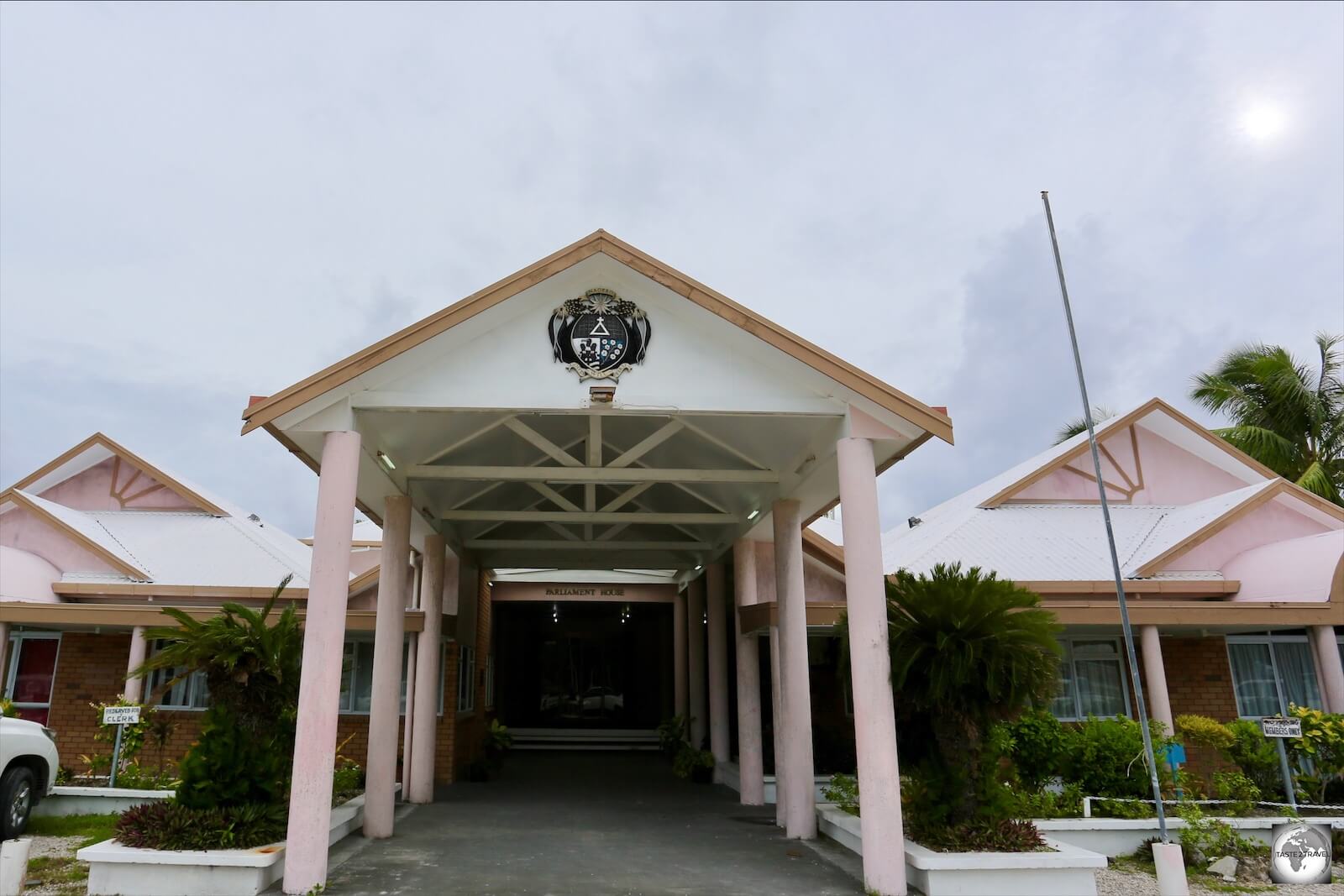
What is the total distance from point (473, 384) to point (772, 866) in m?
5.53

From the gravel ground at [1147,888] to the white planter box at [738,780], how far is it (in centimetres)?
449

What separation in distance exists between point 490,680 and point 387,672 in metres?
10.6

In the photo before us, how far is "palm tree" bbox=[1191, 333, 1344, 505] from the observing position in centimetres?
1936

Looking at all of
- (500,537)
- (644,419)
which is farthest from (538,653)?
(644,419)

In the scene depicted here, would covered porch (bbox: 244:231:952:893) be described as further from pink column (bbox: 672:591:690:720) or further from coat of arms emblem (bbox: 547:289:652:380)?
pink column (bbox: 672:591:690:720)

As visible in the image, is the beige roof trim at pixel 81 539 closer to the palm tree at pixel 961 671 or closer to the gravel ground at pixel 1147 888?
the palm tree at pixel 961 671

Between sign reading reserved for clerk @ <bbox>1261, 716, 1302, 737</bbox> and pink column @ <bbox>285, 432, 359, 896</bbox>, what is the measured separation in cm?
1028

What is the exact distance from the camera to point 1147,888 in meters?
8.38

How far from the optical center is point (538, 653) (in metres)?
25.9

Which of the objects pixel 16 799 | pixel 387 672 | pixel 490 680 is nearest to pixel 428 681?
pixel 387 672

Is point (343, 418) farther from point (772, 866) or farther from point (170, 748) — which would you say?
point (170, 748)

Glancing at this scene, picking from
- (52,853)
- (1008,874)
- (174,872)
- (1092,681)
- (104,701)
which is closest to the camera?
(174,872)

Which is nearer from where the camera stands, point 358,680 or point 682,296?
point 682,296

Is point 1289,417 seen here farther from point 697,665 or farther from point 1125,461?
point 697,665
